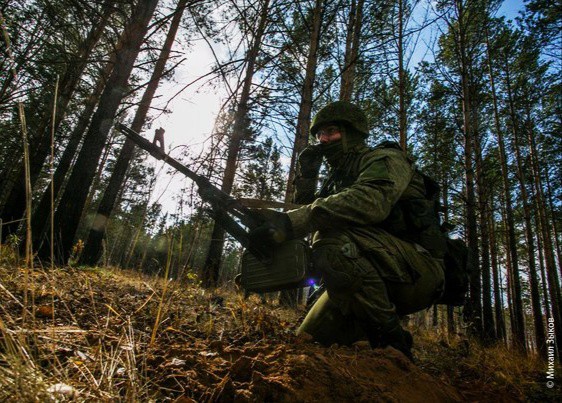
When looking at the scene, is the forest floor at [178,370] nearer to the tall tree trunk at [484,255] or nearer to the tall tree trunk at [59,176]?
the tall tree trunk at [59,176]

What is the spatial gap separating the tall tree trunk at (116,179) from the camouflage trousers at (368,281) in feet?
23.0

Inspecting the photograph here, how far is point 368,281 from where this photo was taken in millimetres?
2273

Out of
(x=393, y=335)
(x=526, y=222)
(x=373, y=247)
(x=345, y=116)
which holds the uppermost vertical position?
(x=526, y=222)

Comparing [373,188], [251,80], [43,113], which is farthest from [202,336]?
[43,113]

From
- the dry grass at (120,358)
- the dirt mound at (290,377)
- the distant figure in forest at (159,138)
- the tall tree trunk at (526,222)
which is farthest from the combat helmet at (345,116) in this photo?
the tall tree trunk at (526,222)

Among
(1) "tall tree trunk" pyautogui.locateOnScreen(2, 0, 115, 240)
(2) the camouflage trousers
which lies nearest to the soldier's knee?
(2) the camouflage trousers

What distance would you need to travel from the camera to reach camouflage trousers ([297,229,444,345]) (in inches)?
88.6

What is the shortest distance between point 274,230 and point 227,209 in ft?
2.01

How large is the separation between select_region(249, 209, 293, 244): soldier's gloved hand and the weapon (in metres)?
0.06

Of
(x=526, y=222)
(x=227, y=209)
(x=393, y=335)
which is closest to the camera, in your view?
(x=393, y=335)

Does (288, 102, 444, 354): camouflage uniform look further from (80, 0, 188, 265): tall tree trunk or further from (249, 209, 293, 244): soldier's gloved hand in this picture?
(80, 0, 188, 265): tall tree trunk

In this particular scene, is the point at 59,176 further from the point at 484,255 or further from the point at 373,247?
the point at 484,255

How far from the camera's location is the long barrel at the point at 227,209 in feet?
8.76

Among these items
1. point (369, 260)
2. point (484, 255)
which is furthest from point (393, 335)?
point (484, 255)
